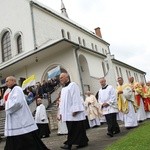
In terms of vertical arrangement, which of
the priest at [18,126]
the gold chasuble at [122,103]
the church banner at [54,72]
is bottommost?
the priest at [18,126]

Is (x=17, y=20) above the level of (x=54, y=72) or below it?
above

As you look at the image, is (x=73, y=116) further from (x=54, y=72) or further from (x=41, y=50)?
(x=41, y=50)

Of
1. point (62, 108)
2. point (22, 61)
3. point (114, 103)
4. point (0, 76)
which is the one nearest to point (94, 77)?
point (22, 61)

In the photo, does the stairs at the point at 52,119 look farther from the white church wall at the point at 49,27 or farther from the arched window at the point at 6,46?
the arched window at the point at 6,46

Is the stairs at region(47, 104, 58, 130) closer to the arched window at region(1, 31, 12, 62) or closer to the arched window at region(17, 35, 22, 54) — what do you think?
the arched window at region(17, 35, 22, 54)

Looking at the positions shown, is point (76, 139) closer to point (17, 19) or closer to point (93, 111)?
A: point (93, 111)

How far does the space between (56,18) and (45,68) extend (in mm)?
8288

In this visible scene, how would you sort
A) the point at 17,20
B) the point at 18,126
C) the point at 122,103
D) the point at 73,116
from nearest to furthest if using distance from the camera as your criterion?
the point at 18,126 < the point at 73,116 < the point at 122,103 < the point at 17,20

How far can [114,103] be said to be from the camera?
1030 centimetres

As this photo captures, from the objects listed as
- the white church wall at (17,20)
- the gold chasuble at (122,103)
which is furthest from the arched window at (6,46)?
the gold chasuble at (122,103)

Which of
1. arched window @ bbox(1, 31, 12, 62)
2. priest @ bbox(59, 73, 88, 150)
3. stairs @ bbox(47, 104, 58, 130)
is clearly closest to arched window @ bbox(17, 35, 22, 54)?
arched window @ bbox(1, 31, 12, 62)

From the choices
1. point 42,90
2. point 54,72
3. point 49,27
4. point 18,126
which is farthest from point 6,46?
point 18,126

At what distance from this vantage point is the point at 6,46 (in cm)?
2834

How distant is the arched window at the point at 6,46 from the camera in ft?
91.7
